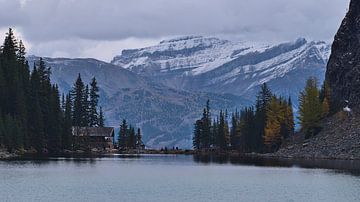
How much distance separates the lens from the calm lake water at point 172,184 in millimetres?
71125

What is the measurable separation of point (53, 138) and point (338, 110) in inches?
2771

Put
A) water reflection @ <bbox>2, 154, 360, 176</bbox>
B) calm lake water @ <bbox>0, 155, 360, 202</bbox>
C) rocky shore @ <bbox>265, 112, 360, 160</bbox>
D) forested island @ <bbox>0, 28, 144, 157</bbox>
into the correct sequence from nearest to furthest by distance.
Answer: calm lake water @ <bbox>0, 155, 360, 202</bbox>, water reflection @ <bbox>2, 154, 360, 176</bbox>, forested island @ <bbox>0, 28, 144, 157</bbox>, rocky shore @ <bbox>265, 112, 360, 160</bbox>

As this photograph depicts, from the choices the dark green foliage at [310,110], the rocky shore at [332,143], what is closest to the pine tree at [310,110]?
the dark green foliage at [310,110]

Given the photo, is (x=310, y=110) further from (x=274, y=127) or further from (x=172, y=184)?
(x=172, y=184)

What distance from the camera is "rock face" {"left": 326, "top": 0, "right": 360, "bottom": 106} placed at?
18475 cm

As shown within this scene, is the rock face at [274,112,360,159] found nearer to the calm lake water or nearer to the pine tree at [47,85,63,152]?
the calm lake water

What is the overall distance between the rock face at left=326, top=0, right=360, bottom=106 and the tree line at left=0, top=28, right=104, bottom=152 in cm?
7047

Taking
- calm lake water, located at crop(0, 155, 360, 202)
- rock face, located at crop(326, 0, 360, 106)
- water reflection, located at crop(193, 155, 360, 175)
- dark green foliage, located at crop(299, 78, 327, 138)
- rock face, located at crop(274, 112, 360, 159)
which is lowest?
calm lake water, located at crop(0, 155, 360, 202)

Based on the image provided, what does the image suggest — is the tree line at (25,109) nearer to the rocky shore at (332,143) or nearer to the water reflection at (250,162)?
the water reflection at (250,162)

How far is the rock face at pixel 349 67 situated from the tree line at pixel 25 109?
70.5m

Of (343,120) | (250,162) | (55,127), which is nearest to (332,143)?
(343,120)

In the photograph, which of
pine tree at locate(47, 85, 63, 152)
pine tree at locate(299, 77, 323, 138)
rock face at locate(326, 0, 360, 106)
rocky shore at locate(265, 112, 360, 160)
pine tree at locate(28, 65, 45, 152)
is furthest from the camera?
rock face at locate(326, 0, 360, 106)

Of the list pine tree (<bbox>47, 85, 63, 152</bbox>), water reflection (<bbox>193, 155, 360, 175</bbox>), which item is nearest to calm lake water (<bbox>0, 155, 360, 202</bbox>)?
water reflection (<bbox>193, 155, 360, 175</bbox>)

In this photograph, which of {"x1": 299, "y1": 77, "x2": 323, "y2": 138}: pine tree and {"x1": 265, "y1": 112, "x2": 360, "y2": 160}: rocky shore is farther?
{"x1": 299, "y1": 77, "x2": 323, "y2": 138}: pine tree
